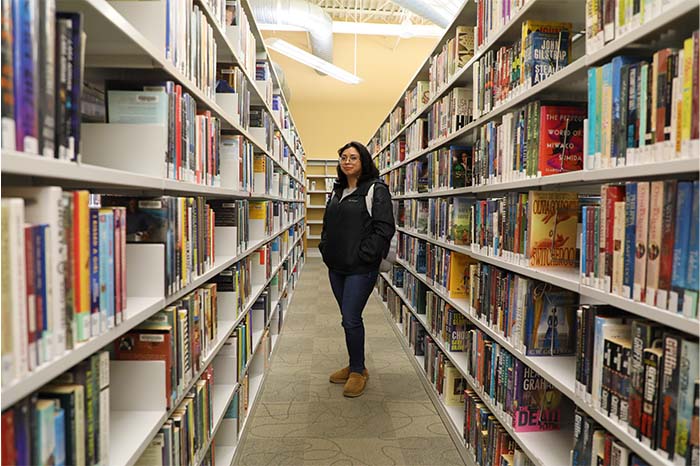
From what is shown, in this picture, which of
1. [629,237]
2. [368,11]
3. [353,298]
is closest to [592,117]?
[629,237]

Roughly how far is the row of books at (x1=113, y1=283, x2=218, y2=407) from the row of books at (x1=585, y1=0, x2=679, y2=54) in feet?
4.58

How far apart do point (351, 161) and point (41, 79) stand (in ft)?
8.08

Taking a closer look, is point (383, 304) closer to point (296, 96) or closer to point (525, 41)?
point (525, 41)

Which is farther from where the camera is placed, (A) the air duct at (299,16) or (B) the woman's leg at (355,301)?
(A) the air duct at (299,16)

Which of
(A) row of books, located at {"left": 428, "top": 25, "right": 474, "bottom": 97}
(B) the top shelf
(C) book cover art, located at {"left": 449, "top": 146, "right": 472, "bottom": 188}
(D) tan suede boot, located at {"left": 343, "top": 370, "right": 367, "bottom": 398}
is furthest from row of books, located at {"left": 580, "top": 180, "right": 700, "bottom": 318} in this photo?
(D) tan suede boot, located at {"left": 343, "top": 370, "right": 367, "bottom": 398}

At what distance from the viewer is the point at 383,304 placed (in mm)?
6000

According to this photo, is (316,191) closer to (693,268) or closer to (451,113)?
(451,113)

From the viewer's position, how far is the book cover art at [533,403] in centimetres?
183

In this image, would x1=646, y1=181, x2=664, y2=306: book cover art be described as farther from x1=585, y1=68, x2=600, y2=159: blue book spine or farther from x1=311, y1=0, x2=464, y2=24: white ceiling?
x1=311, y1=0, x2=464, y2=24: white ceiling

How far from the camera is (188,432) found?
162 centimetres

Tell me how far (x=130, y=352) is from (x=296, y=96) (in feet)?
33.2

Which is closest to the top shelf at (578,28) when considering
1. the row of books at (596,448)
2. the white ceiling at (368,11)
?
the row of books at (596,448)

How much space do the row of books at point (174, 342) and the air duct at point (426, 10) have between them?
5323 millimetres

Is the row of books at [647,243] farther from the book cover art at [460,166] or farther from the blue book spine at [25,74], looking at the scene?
the book cover art at [460,166]
